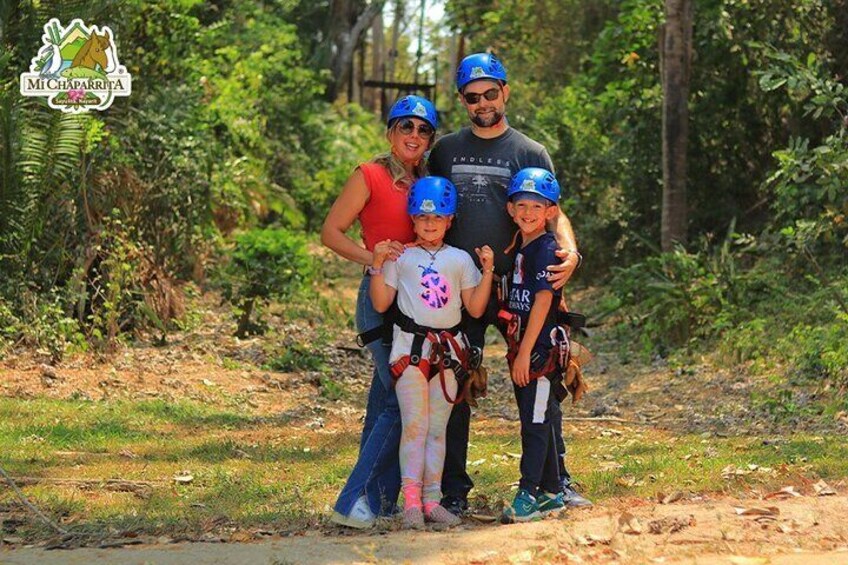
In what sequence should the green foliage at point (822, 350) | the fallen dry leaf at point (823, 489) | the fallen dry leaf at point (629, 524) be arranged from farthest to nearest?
the green foliage at point (822, 350) < the fallen dry leaf at point (823, 489) < the fallen dry leaf at point (629, 524)

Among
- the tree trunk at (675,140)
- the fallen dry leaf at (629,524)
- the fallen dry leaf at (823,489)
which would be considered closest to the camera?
the fallen dry leaf at (629,524)

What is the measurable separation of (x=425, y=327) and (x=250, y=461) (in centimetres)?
307

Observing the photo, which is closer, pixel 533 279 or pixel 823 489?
pixel 533 279

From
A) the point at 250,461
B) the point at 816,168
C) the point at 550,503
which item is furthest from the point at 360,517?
the point at 816,168

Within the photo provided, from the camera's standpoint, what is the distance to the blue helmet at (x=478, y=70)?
662 cm

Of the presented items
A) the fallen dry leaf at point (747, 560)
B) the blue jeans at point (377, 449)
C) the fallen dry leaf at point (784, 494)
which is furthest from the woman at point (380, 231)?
the fallen dry leaf at point (784, 494)

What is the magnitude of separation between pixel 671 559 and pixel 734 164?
1256 cm

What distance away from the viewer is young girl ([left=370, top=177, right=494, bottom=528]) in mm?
6484

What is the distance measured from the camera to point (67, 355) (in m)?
12.1

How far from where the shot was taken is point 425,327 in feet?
21.4

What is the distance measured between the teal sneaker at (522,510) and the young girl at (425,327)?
254 millimetres

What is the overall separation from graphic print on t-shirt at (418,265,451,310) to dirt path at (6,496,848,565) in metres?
1.05

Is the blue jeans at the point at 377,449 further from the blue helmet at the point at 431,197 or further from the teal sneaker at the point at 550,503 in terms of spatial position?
the teal sneaker at the point at 550,503

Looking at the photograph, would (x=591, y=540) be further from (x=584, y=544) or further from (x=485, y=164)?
(x=485, y=164)
